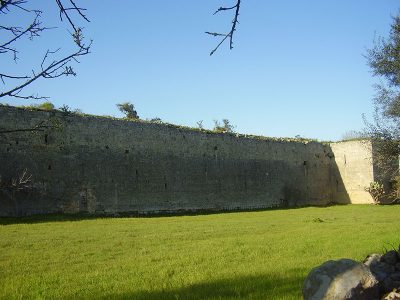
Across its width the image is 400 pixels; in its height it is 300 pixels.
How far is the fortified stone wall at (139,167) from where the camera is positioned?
1729 cm

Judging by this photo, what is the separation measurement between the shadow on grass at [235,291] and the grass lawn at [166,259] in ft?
0.04

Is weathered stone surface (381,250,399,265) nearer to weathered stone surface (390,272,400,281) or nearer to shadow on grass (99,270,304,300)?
weathered stone surface (390,272,400,281)

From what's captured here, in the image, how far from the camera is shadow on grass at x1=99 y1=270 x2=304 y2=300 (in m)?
5.31

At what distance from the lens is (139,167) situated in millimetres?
21031

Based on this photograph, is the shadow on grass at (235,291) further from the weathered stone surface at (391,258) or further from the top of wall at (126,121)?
the top of wall at (126,121)

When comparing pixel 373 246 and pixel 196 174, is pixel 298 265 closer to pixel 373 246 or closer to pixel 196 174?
pixel 373 246

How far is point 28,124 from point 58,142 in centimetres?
152

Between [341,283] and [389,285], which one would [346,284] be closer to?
[341,283]

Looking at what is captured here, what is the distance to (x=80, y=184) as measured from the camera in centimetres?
1884

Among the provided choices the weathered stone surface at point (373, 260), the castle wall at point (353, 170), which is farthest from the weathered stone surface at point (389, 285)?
the castle wall at point (353, 170)

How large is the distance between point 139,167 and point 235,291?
1587cm

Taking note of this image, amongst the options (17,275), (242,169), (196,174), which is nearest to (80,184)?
(196,174)

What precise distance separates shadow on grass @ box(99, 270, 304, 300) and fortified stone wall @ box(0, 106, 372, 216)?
9.82m

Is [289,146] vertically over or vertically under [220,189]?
over
